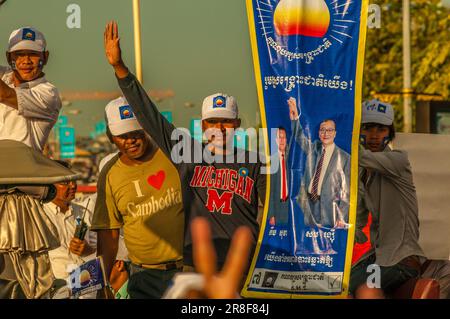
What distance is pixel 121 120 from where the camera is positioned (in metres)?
7.27

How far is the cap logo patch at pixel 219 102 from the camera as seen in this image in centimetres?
705

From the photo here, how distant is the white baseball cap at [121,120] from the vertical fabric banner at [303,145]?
3.21ft

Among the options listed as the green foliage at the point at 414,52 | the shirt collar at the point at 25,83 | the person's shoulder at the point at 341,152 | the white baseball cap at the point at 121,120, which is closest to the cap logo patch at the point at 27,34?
the shirt collar at the point at 25,83

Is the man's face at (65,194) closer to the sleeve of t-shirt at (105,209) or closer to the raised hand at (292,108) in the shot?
the sleeve of t-shirt at (105,209)

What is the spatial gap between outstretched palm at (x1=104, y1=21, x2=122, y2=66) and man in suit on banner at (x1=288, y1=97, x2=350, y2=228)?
1074mm

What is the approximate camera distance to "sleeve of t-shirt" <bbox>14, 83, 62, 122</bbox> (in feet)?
22.6

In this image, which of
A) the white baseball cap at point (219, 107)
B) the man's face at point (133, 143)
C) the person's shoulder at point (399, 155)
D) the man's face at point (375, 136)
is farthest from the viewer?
the man's face at point (375, 136)

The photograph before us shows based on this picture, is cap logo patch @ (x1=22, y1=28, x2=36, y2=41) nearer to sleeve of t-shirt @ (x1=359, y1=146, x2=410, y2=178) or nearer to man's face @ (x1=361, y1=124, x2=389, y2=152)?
sleeve of t-shirt @ (x1=359, y1=146, x2=410, y2=178)

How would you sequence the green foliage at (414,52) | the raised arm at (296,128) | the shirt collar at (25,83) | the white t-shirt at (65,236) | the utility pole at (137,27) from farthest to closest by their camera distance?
the green foliage at (414,52)
the white t-shirt at (65,236)
the shirt collar at (25,83)
the utility pole at (137,27)
the raised arm at (296,128)

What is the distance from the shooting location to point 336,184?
6.81 m

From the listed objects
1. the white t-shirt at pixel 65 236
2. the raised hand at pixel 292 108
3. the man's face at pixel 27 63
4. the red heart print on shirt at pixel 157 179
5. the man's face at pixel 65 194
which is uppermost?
the man's face at pixel 27 63

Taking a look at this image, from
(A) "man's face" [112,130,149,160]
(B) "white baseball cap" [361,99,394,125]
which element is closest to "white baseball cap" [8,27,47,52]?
(A) "man's face" [112,130,149,160]

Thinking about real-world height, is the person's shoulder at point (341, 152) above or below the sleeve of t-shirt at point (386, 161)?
above

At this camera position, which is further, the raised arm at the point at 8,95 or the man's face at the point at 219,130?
the man's face at the point at 219,130
